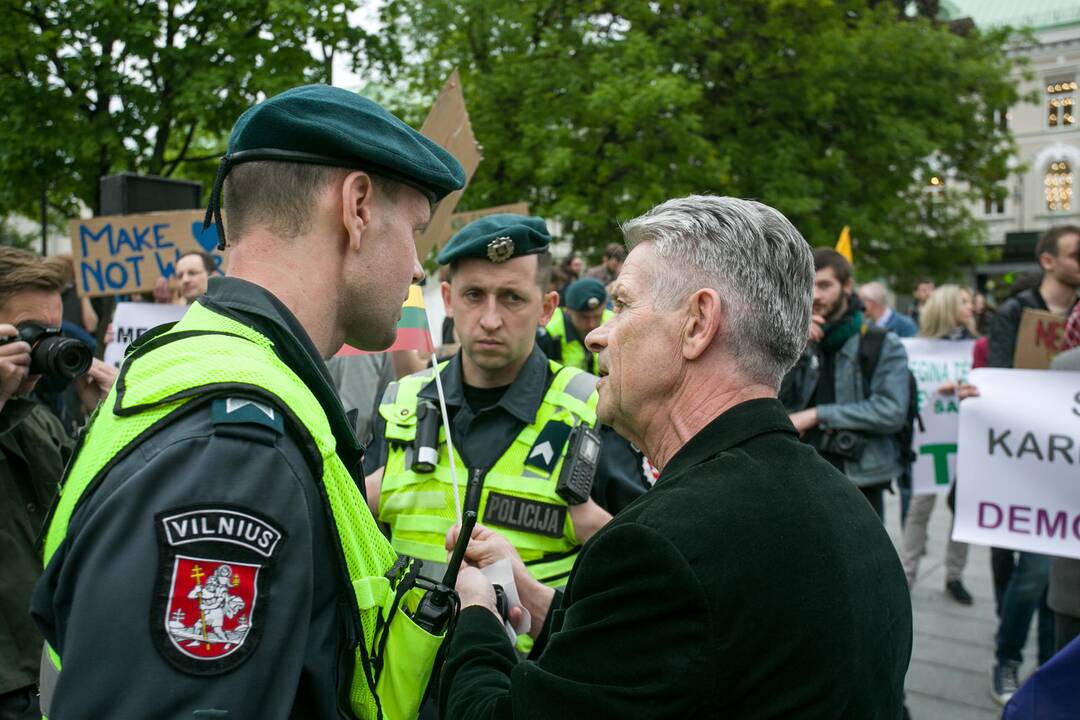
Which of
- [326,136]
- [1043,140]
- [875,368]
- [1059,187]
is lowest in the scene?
[1059,187]

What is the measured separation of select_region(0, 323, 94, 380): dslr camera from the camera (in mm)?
Result: 2613

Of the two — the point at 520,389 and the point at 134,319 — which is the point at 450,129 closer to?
the point at 520,389

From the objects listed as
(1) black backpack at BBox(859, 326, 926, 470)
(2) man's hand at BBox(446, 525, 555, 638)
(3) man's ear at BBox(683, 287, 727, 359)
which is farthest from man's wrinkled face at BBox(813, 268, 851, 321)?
(3) man's ear at BBox(683, 287, 727, 359)

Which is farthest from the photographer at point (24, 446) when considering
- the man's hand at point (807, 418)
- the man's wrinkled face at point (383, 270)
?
the man's hand at point (807, 418)

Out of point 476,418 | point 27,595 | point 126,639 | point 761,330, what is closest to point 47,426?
point 27,595

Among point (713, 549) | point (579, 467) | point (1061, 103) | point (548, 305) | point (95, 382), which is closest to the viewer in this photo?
point (713, 549)

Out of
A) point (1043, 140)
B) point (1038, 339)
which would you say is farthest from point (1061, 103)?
point (1038, 339)

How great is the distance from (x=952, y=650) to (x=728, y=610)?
4.98 metres

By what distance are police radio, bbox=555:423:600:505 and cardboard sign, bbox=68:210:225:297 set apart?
3.96 meters

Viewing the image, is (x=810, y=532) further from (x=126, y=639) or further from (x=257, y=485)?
(x=126, y=639)

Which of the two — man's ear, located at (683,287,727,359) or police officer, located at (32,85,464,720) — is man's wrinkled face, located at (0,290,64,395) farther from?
man's ear, located at (683,287,727,359)

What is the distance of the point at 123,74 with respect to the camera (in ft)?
28.6

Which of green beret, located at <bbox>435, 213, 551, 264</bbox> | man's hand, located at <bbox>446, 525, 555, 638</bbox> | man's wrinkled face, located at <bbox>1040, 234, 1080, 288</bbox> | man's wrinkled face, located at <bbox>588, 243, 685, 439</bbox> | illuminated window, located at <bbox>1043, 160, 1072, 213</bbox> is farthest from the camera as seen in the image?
illuminated window, located at <bbox>1043, 160, 1072, 213</bbox>

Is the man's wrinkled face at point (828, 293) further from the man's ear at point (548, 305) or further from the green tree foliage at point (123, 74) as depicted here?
the green tree foliage at point (123, 74)
